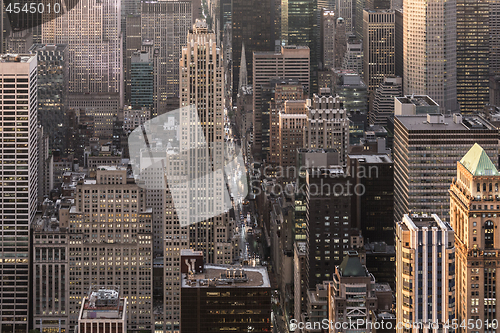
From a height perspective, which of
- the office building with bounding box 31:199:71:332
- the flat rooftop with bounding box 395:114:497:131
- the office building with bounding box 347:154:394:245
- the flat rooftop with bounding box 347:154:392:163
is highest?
the flat rooftop with bounding box 395:114:497:131

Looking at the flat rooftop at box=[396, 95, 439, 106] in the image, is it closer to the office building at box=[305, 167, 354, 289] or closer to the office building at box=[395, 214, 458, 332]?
the office building at box=[305, 167, 354, 289]

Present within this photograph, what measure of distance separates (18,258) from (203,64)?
130ft

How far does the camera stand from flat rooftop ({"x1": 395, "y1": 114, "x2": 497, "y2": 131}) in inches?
6024

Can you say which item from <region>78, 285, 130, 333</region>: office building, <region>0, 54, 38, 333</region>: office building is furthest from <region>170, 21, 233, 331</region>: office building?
<region>78, 285, 130, 333</region>: office building

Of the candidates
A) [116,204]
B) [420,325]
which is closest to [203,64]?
[116,204]

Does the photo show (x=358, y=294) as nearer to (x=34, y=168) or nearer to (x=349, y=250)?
(x=349, y=250)

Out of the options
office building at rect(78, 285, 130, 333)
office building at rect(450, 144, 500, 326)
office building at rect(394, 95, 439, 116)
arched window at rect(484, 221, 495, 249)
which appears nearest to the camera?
office building at rect(450, 144, 500, 326)

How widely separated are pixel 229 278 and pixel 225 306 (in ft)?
11.7

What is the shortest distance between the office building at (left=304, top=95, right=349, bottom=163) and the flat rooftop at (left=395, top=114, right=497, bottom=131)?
31.0 metres

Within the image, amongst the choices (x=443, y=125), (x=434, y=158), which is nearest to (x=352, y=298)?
(x=434, y=158)

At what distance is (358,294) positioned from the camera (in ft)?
369

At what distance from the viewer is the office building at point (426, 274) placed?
324ft

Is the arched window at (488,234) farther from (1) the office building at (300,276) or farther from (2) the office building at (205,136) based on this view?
(2) the office building at (205,136)

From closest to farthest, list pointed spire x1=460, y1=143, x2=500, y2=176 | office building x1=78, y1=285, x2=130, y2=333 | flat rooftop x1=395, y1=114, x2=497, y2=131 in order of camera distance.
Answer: pointed spire x1=460, y1=143, x2=500, y2=176
office building x1=78, y1=285, x2=130, y2=333
flat rooftop x1=395, y1=114, x2=497, y2=131
